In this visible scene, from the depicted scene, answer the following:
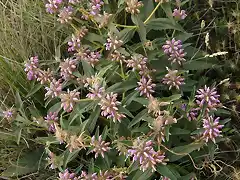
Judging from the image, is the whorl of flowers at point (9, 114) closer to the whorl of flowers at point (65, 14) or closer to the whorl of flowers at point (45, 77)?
the whorl of flowers at point (45, 77)

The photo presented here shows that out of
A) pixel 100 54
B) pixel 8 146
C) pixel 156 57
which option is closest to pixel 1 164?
pixel 8 146

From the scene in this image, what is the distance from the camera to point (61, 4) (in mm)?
1483

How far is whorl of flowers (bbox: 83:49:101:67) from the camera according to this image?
1407 millimetres

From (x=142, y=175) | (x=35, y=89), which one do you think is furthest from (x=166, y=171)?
(x=35, y=89)

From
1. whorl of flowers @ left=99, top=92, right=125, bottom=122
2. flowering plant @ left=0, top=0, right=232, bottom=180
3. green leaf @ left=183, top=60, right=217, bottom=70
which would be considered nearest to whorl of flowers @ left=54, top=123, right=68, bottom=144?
flowering plant @ left=0, top=0, right=232, bottom=180

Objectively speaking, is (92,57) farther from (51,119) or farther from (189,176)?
(189,176)

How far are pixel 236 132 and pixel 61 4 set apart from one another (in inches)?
27.8

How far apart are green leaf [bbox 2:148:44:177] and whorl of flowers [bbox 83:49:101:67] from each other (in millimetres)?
360

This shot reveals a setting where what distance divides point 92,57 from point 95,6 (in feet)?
0.51

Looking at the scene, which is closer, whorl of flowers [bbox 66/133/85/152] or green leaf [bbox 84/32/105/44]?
whorl of flowers [bbox 66/133/85/152]

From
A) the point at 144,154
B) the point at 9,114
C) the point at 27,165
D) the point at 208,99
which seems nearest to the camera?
the point at 144,154

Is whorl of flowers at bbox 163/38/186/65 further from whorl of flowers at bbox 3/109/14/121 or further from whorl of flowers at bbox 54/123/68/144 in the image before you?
whorl of flowers at bbox 3/109/14/121

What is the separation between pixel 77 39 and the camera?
1449 millimetres

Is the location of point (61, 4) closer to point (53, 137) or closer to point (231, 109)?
point (53, 137)
